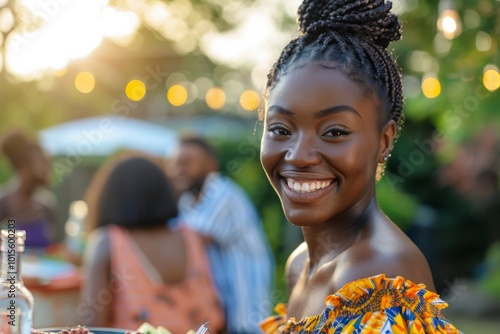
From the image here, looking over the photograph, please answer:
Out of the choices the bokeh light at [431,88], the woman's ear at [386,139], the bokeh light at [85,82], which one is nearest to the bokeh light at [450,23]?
the bokeh light at [431,88]

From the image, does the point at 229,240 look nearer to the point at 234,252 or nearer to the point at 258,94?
the point at 234,252

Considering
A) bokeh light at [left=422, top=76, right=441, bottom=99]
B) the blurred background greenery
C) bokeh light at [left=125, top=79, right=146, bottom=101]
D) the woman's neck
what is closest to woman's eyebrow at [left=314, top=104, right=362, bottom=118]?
the woman's neck

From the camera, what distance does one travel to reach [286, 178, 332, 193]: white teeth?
1.75 metres

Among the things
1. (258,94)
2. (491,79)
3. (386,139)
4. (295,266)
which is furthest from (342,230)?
(491,79)

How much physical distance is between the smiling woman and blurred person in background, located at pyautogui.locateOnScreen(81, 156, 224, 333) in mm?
2029

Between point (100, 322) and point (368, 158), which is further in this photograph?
point (100, 322)

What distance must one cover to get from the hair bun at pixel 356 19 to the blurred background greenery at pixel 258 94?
62.7 inches

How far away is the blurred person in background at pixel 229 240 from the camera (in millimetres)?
4984

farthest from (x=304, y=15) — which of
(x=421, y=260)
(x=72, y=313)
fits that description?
(x=72, y=313)

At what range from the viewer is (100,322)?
149 inches

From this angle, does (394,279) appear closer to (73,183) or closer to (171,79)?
(73,183)

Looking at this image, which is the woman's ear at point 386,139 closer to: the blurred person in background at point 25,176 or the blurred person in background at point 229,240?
the blurred person in background at point 229,240

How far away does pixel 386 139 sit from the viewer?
1.85 meters

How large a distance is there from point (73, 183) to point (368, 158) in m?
10.2
